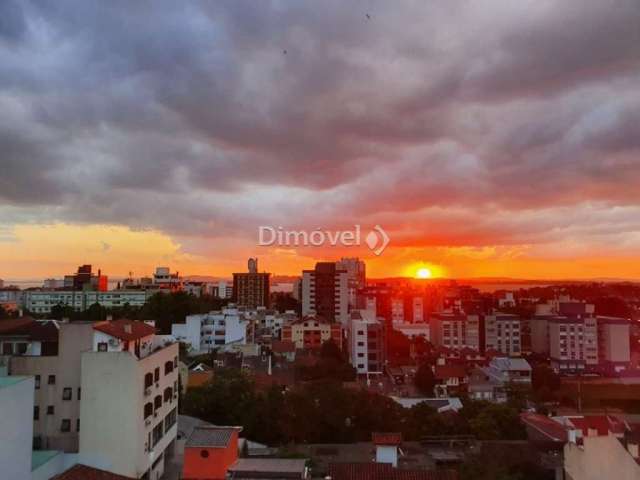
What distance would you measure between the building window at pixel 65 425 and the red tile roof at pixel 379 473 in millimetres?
6663

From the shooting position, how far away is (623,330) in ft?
109

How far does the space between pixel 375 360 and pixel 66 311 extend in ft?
67.5

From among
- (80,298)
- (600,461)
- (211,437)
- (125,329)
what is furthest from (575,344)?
(80,298)

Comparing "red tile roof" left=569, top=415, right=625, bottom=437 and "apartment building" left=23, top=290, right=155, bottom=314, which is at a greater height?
"apartment building" left=23, top=290, right=155, bottom=314

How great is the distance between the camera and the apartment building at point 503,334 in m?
37.2

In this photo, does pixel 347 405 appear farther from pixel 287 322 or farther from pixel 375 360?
pixel 287 322

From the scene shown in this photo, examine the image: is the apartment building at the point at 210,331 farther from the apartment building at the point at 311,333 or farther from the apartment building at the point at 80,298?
the apartment building at the point at 80,298

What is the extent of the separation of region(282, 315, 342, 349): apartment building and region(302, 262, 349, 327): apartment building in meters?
11.8

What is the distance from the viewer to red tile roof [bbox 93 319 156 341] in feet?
39.7

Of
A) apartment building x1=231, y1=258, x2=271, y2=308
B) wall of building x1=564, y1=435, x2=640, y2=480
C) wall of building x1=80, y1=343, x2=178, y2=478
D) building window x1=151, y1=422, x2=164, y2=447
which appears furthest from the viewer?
apartment building x1=231, y1=258, x2=271, y2=308

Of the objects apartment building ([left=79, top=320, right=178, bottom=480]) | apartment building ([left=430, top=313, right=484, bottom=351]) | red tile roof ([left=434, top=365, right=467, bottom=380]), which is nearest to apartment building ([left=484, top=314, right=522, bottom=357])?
apartment building ([left=430, top=313, right=484, bottom=351])

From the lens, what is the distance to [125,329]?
12883mm

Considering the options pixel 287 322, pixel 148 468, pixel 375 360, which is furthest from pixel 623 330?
pixel 148 468

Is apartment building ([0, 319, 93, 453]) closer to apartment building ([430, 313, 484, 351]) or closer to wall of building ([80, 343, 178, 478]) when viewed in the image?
wall of building ([80, 343, 178, 478])
